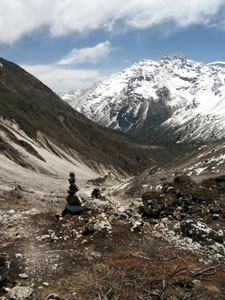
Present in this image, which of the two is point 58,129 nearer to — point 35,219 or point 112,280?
point 35,219

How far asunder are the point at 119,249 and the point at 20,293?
27.6ft

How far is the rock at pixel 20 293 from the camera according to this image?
52.0ft

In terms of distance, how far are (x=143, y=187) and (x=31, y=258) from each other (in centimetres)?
5382

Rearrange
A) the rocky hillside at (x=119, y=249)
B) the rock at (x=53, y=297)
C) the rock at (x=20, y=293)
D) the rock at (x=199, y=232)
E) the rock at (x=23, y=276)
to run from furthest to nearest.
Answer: the rock at (x=199, y=232) → the rock at (x=23, y=276) → the rocky hillside at (x=119, y=249) → the rock at (x=20, y=293) → the rock at (x=53, y=297)

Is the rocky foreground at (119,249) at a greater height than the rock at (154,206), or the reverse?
the rock at (154,206)

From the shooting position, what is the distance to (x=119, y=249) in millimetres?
22578

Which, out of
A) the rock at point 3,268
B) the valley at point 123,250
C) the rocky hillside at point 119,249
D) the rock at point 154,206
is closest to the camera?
the valley at point 123,250

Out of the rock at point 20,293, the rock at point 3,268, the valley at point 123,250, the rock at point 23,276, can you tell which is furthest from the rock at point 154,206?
the rock at point 20,293

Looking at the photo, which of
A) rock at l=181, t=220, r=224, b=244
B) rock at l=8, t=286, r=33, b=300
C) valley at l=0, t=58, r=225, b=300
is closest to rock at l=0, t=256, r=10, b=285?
valley at l=0, t=58, r=225, b=300

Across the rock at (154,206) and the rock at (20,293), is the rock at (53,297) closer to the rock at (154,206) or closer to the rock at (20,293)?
the rock at (20,293)

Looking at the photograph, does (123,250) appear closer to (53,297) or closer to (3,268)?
(53,297)

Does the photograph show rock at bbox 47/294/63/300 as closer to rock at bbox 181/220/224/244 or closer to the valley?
the valley

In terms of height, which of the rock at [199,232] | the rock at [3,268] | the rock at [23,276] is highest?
the rock at [199,232]

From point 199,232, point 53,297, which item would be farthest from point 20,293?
point 199,232
